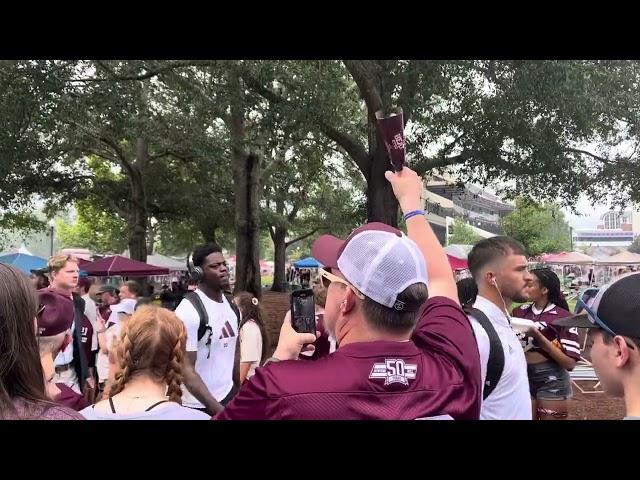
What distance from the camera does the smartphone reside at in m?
1.81

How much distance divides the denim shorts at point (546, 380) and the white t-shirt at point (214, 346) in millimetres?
2342

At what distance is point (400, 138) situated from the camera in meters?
2.22

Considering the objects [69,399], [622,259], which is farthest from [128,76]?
[622,259]

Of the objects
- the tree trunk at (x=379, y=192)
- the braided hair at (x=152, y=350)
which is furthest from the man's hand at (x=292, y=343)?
the tree trunk at (x=379, y=192)

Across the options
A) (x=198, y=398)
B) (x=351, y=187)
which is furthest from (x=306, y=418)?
(x=351, y=187)

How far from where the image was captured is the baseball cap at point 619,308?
1820 millimetres

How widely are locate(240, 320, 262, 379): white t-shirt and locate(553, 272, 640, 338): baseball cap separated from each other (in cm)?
390

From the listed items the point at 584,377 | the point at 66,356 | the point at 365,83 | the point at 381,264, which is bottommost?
the point at 584,377

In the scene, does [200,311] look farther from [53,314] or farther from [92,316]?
[92,316]

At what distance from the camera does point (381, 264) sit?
1.74 meters

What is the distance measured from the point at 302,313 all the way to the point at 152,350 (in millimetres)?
1047
